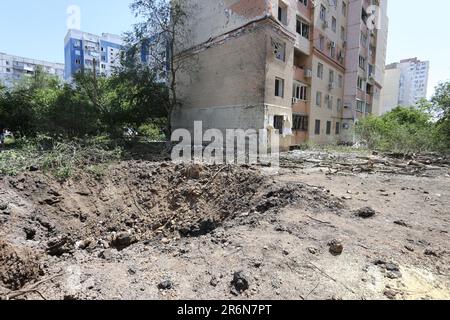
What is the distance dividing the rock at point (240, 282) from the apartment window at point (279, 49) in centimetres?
1425

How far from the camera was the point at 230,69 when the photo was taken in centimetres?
1505

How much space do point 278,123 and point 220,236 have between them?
40.8 ft

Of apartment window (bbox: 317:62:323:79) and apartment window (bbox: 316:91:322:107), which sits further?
apartment window (bbox: 316:91:322:107)

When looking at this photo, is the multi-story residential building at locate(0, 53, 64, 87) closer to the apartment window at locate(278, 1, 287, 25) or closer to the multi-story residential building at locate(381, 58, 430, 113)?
the apartment window at locate(278, 1, 287, 25)

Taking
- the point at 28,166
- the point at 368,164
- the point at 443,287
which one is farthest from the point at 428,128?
the point at 28,166

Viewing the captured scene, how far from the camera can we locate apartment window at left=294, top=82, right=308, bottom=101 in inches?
697

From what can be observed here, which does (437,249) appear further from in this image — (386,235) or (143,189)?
(143,189)

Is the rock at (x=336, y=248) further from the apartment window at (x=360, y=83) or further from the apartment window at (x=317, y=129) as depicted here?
the apartment window at (x=360, y=83)

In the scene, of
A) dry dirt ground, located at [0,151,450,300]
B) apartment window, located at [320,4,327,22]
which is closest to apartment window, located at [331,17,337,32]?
apartment window, located at [320,4,327,22]

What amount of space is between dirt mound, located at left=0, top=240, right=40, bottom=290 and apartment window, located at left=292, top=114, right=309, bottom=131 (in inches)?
654

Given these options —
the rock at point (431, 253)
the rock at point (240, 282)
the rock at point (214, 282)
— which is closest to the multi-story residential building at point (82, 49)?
the rock at point (214, 282)

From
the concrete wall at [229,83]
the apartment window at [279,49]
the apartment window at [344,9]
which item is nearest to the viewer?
the concrete wall at [229,83]

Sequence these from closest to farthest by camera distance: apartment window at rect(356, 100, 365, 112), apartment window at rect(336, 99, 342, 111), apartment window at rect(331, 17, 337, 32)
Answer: apartment window at rect(331, 17, 337, 32) → apartment window at rect(336, 99, 342, 111) → apartment window at rect(356, 100, 365, 112)

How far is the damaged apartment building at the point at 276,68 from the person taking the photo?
14055 millimetres
